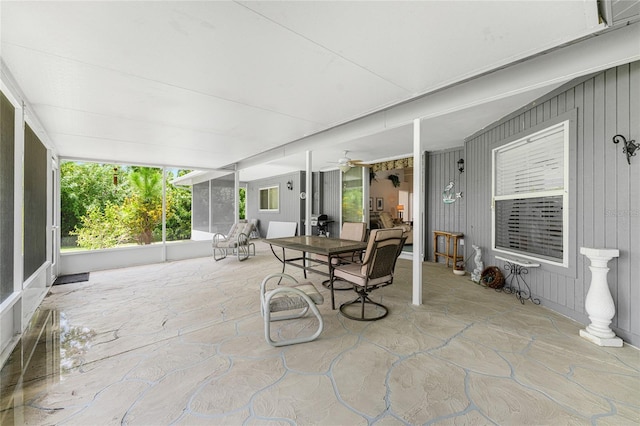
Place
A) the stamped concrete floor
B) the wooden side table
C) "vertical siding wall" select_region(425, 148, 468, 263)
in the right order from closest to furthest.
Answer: the stamped concrete floor
the wooden side table
"vertical siding wall" select_region(425, 148, 468, 263)

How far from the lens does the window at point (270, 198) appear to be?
10156 mm

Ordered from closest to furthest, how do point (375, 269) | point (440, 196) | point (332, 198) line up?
point (375, 269)
point (440, 196)
point (332, 198)

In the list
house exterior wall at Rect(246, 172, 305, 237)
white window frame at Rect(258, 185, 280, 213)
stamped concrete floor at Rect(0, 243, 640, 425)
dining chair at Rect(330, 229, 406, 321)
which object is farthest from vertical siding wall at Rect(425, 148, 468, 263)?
white window frame at Rect(258, 185, 280, 213)

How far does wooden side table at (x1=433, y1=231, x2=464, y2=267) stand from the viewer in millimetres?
4988

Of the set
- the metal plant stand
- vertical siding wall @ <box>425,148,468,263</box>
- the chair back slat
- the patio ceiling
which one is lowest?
the metal plant stand

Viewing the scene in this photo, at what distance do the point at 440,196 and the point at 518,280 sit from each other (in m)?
2.69

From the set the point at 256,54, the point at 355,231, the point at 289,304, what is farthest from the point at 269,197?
the point at 256,54

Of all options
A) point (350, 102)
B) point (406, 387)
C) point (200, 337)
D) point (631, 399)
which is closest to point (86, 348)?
point (200, 337)

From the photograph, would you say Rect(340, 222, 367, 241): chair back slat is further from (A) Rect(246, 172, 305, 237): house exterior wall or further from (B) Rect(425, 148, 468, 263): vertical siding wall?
(A) Rect(246, 172, 305, 237): house exterior wall

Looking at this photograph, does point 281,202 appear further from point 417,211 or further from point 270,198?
point 417,211

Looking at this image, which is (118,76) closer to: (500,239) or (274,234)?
(500,239)

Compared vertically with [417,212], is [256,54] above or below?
above

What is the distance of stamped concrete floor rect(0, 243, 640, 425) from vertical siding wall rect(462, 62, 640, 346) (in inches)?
13.0

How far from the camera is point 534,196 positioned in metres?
3.40
